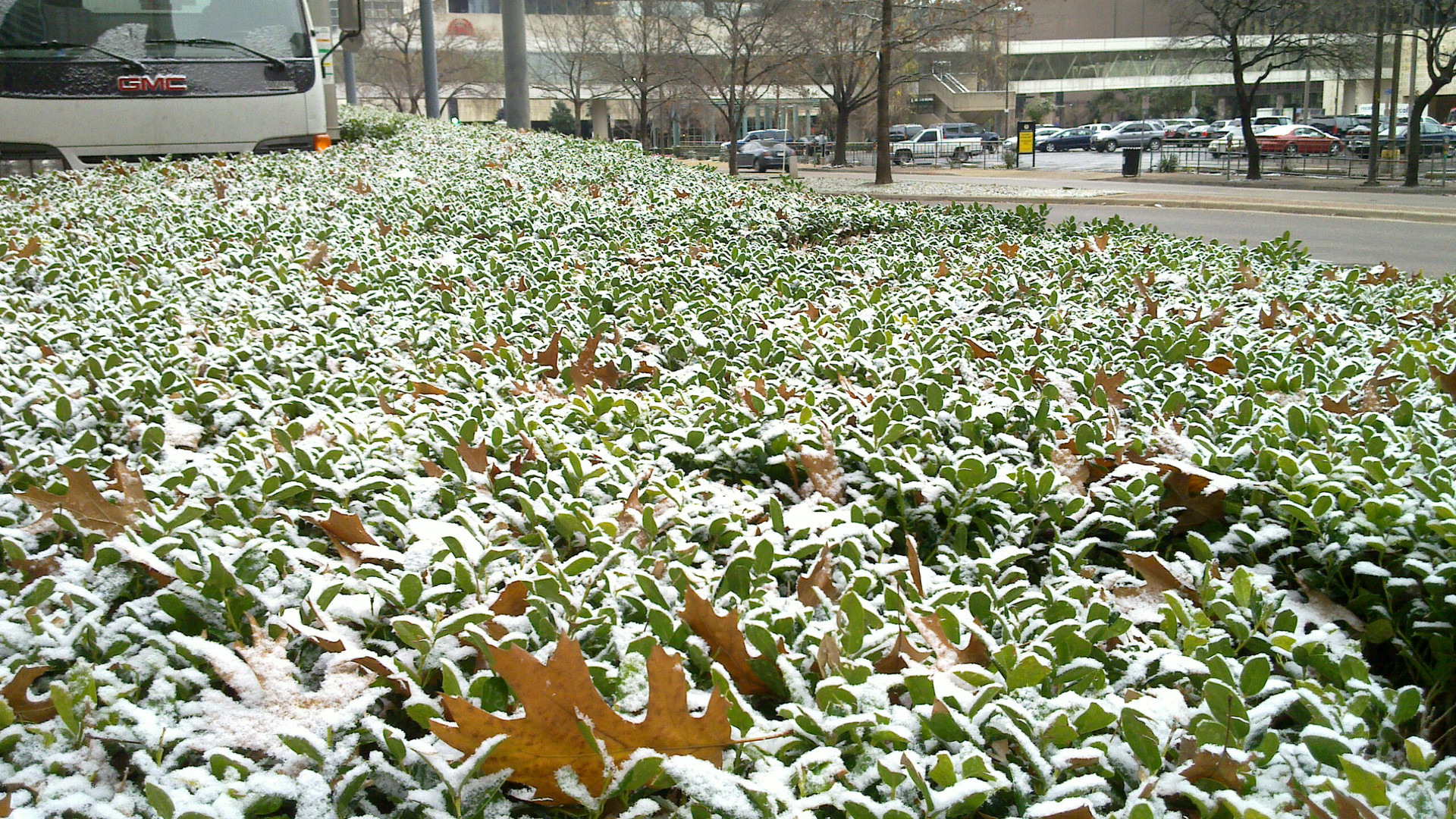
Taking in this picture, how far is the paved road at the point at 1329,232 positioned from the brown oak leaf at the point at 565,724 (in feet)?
37.1

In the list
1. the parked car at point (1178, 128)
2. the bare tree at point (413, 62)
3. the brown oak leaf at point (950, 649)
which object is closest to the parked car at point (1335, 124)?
the parked car at point (1178, 128)

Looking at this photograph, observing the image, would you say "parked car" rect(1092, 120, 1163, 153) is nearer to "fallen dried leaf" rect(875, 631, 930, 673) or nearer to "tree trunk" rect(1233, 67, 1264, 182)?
"tree trunk" rect(1233, 67, 1264, 182)

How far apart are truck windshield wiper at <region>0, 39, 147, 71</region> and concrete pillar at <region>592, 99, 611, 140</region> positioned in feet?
212

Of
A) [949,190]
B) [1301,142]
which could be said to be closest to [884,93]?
[949,190]

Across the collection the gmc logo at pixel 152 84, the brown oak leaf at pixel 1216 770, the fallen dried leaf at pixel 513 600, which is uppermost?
the gmc logo at pixel 152 84

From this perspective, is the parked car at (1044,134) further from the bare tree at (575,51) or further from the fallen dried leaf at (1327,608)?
the fallen dried leaf at (1327,608)

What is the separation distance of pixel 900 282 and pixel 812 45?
→ 33.3 m

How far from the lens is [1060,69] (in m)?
95.4

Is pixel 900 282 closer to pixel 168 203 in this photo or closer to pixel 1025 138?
pixel 168 203

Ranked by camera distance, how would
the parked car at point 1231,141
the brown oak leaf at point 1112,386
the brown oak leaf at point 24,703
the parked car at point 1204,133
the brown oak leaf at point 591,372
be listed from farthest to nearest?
1. the parked car at point 1204,133
2. the parked car at point 1231,141
3. the brown oak leaf at point 591,372
4. the brown oak leaf at point 1112,386
5. the brown oak leaf at point 24,703

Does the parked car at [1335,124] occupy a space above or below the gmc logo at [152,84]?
above

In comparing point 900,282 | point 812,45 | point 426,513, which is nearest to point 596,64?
point 812,45

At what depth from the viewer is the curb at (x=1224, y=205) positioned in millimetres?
18656

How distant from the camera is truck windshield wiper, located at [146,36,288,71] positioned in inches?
378
